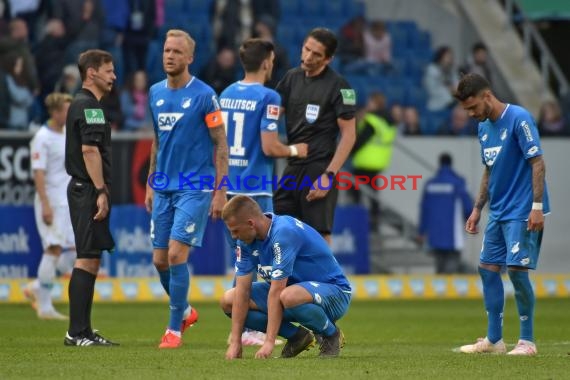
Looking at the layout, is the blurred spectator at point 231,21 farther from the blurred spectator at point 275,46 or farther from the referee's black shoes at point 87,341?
the referee's black shoes at point 87,341

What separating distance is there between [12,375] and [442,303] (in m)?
10.8

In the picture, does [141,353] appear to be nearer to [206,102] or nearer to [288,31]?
[206,102]

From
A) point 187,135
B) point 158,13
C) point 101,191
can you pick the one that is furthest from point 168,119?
point 158,13

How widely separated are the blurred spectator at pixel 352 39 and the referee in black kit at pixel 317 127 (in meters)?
12.3

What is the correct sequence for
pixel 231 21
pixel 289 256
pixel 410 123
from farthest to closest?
pixel 410 123 → pixel 231 21 → pixel 289 256

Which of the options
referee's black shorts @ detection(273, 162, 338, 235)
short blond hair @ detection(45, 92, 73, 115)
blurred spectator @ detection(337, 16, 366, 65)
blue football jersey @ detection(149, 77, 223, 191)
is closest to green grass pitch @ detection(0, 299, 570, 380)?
referee's black shorts @ detection(273, 162, 338, 235)

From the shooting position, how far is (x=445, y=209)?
855 inches

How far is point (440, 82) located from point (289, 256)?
1562 centimetres

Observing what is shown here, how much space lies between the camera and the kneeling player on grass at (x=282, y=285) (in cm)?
943

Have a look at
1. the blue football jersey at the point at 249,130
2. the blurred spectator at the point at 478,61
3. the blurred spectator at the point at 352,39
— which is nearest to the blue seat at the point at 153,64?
the blurred spectator at the point at 352,39

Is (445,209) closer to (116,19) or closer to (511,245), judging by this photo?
(116,19)

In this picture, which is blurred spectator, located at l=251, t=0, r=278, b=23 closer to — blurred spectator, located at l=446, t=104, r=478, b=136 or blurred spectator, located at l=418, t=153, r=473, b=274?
blurred spectator, located at l=446, t=104, r=478, b=136

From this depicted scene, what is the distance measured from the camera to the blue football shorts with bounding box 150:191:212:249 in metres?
11.1
